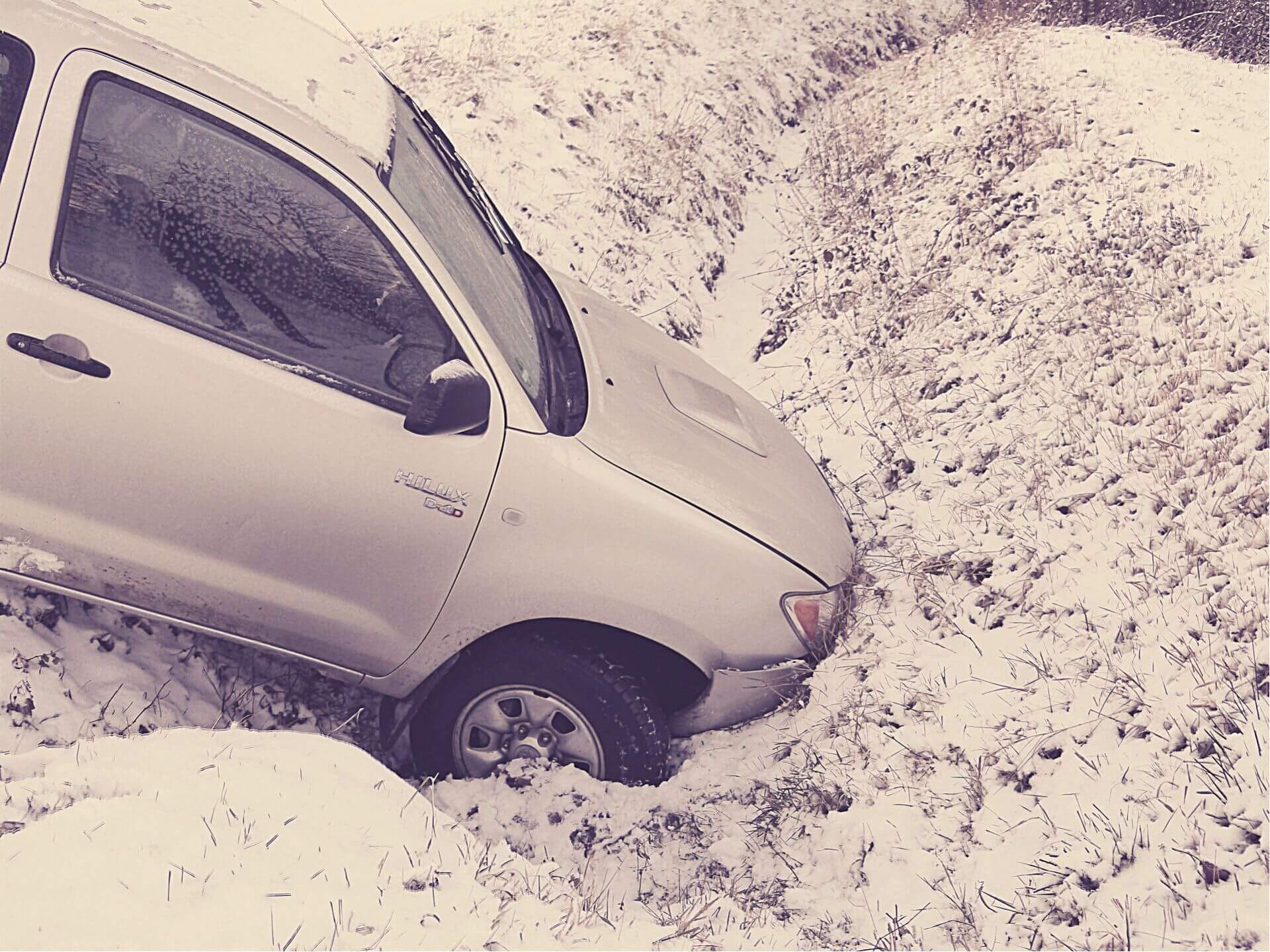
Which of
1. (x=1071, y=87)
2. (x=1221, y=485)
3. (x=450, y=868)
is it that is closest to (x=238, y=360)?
(x=450, y=868)

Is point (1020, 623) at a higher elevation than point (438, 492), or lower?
lower

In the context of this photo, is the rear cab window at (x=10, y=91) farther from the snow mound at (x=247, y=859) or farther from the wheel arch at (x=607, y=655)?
the wheel arch at (x=607, y=655)

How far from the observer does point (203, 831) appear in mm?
2883

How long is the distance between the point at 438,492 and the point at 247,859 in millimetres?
1208

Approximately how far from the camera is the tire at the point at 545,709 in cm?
374

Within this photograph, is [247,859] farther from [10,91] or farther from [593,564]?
[10,91]

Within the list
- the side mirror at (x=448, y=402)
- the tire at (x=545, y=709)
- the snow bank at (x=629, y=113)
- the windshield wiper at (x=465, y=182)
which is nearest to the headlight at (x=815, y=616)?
the tire at (x=545, y=709)

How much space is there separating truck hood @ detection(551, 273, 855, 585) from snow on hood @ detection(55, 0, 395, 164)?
1126 mm

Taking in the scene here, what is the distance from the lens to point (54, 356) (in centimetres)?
324

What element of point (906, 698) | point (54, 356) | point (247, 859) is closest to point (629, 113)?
point (906, 698)

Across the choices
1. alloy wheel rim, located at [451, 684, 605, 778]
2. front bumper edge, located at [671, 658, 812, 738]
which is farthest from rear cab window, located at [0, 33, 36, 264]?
front bumper edge, located at [671, 658, 812, 738]

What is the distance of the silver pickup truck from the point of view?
3.26 m

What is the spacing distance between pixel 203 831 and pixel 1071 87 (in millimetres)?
10654

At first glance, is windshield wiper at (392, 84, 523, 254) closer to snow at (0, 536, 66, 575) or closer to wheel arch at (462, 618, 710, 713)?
wheel arch at (462, 618, 710, 713)
